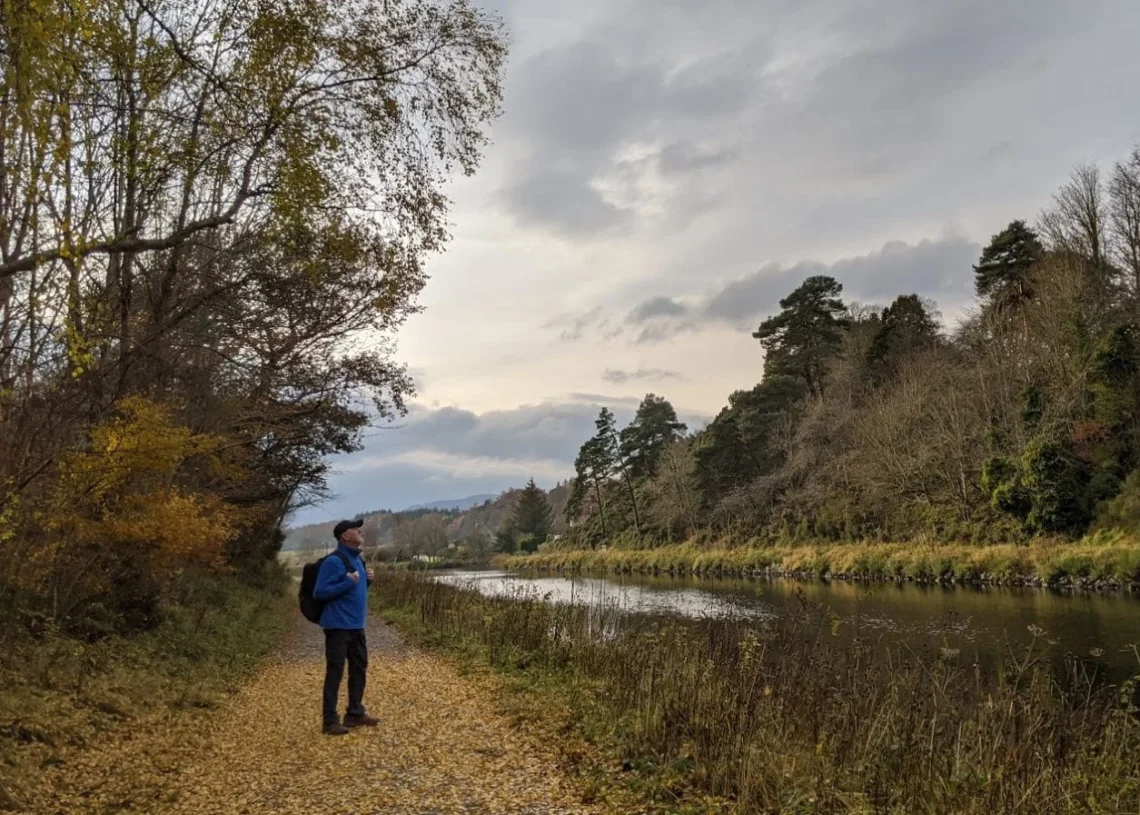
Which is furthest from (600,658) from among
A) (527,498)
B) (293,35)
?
(527,498)

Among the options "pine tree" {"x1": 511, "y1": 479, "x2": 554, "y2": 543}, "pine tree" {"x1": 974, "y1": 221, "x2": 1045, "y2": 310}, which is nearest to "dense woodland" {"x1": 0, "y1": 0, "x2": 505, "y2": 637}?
"pine tree" {"x1": 974, "y1": 221, "x2": 1045, "y2": 310}

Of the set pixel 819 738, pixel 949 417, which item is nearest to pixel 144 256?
pixel 819 738

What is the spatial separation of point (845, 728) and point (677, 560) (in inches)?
1587

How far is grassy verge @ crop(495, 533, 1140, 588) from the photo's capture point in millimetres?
20938

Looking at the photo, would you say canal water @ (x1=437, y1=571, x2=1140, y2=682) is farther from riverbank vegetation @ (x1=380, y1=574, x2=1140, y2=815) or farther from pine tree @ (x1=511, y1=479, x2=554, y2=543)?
pine tree @ (x1=511, y1=479, x2=554, y2=543)

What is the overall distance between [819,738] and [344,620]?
4222mm

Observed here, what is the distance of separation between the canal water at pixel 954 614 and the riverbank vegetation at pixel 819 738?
1464 millimetres

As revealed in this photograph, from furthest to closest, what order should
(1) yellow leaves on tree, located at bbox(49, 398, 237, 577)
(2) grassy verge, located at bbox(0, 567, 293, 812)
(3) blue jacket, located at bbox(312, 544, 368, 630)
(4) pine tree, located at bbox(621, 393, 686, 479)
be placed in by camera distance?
1. (4) pine tree, located at bbox(621, 393, 686, 479)
2. (1) yellow leaves on tree, located at bbox(49, 398, 237, 577)
3. (3) blue jacket, located at bbox(312, 544, 368, 630)
4. (2) grassy verge, located at bbox(0, 567, 293, 812)

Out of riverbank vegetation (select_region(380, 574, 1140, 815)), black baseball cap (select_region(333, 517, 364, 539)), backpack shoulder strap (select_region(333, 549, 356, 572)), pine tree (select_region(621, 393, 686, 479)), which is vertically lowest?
riverbank vegetation (select_region(380, 574, 1140, 815))

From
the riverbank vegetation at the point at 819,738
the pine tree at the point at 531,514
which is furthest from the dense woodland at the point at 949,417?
the pine tree at the point at 531,514

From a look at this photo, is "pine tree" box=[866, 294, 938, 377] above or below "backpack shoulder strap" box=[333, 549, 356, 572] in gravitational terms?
above

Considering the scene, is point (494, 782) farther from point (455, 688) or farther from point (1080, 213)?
point (1080, 213)

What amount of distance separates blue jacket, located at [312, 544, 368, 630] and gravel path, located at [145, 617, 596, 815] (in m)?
1.01

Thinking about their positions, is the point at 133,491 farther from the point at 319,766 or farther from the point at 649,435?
the point at 649,435
